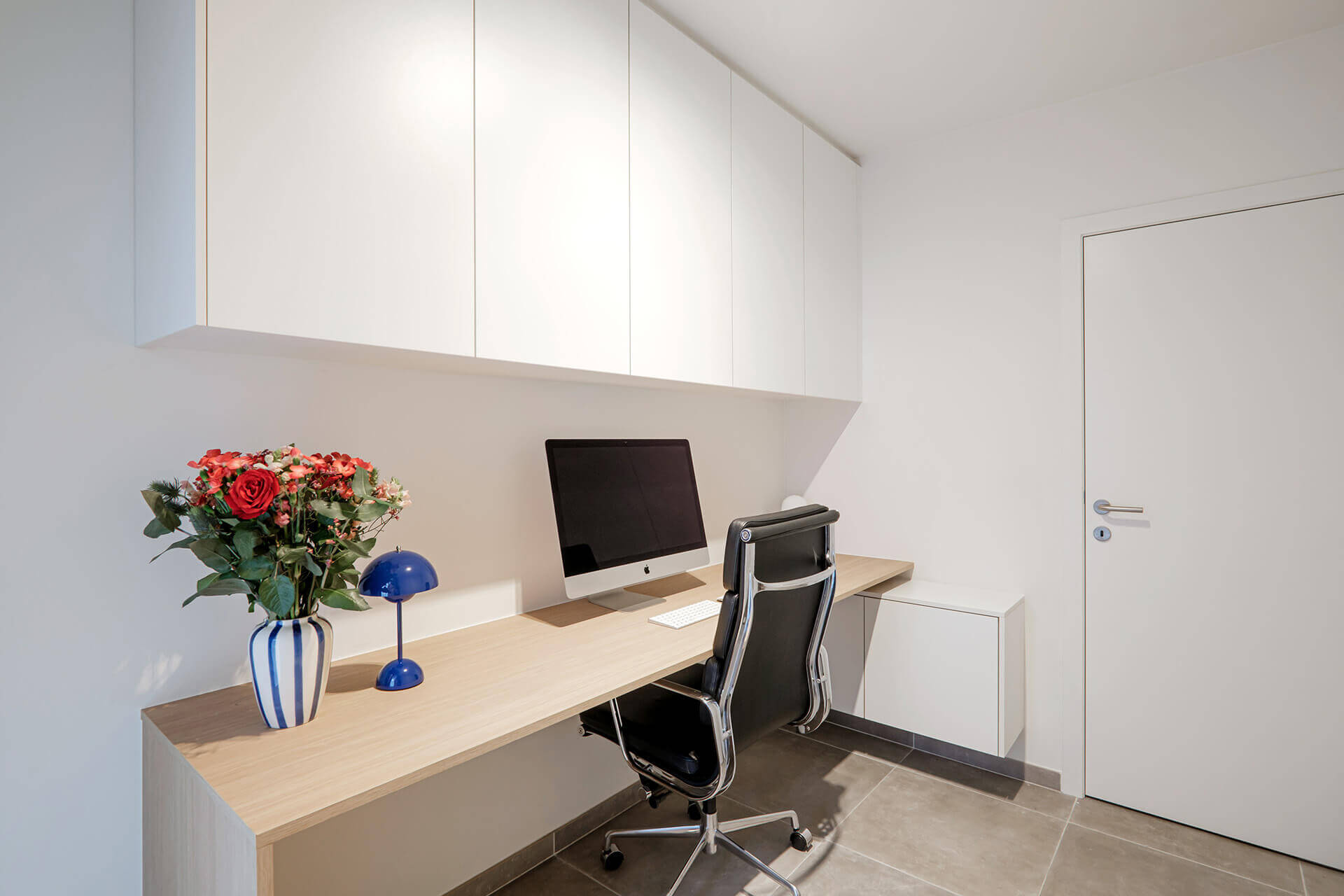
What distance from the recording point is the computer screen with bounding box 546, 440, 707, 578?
1.96 meters

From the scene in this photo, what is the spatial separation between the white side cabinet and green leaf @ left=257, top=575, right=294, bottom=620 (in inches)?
84.0

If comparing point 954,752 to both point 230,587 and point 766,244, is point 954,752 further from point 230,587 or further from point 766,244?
point 230,587

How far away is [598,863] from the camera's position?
6.72 feet

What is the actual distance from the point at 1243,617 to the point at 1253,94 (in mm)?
1740

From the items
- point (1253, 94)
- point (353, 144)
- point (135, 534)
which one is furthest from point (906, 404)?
point (135, 534)

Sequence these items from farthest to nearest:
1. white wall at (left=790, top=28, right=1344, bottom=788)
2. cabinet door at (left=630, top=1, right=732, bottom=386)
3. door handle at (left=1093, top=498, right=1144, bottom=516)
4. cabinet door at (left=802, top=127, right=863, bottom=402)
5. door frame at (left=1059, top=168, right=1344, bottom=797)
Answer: cabinet door at (left=802, top=127, right=863, bottom=402)
door frame at (left=1059, top=168, right=1344, bottom=797)
door handle at (left=1093, top=498, right=1144, bottom=516)
white wall at (left=790, top=28, right=1344, bottom=788)
cabinet door at (left=630, top=1, right=732, bottom=386)

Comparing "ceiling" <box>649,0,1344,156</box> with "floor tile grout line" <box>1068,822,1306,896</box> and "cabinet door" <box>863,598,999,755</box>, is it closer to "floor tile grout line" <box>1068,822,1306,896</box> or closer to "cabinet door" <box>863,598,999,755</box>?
"cabinet door" <box>863,598,999,755</box>

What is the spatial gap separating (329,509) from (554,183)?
935mm

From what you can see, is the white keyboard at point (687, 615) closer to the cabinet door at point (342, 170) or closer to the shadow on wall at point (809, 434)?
the cabinet door at point (342, 170)

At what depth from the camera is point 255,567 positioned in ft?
3.86

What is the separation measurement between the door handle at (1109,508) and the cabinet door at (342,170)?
2.31 m

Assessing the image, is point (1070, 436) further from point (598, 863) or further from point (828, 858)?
point (598, 863)

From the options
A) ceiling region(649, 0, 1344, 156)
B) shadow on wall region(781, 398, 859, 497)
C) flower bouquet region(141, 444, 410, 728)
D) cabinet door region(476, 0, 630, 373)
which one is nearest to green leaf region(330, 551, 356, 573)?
flower bouquet region(141, 444, 410, 728)

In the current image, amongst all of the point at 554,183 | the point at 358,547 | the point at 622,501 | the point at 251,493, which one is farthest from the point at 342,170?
the point at 622,501
